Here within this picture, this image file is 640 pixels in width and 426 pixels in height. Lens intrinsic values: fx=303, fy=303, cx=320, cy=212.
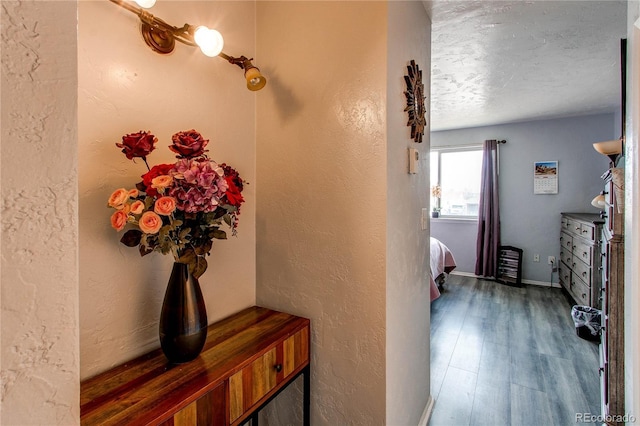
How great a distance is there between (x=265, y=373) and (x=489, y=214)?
4606 mm

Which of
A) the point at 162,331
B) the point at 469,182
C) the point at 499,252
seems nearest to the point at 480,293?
the point at 499,252

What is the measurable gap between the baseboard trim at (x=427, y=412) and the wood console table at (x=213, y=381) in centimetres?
85

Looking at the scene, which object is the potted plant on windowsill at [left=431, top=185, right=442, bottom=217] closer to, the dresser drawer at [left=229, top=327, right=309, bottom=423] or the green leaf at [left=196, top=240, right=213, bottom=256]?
the dresser drawer at [left=229, top=327, right=309, bottom=423]

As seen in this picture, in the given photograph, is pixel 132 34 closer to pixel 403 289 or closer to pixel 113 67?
pixel 113 67

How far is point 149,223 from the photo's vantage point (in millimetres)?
878

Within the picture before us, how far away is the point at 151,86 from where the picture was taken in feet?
3.66

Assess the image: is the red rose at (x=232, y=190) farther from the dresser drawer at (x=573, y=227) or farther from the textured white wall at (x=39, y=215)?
the dresser drawer at (x=573, y=227)

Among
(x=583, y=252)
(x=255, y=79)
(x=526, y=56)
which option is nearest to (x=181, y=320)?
(x=255, y=79)

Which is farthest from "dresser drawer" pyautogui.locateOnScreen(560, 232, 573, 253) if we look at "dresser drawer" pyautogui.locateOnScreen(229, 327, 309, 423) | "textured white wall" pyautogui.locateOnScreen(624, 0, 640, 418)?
"dresser drawer" pyautogui.locateOnScreen(229, 327, 309, 423)

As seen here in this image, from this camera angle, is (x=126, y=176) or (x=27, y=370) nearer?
(x=27, y=370)

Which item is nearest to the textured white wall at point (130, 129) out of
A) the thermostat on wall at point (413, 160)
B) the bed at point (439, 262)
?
the thermostat on wall at point (413, 160)

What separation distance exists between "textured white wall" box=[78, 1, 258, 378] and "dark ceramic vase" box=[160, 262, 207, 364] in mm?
173

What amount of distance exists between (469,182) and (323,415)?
467 centimetres

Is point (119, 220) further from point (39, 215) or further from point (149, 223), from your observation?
point (39, 215)
